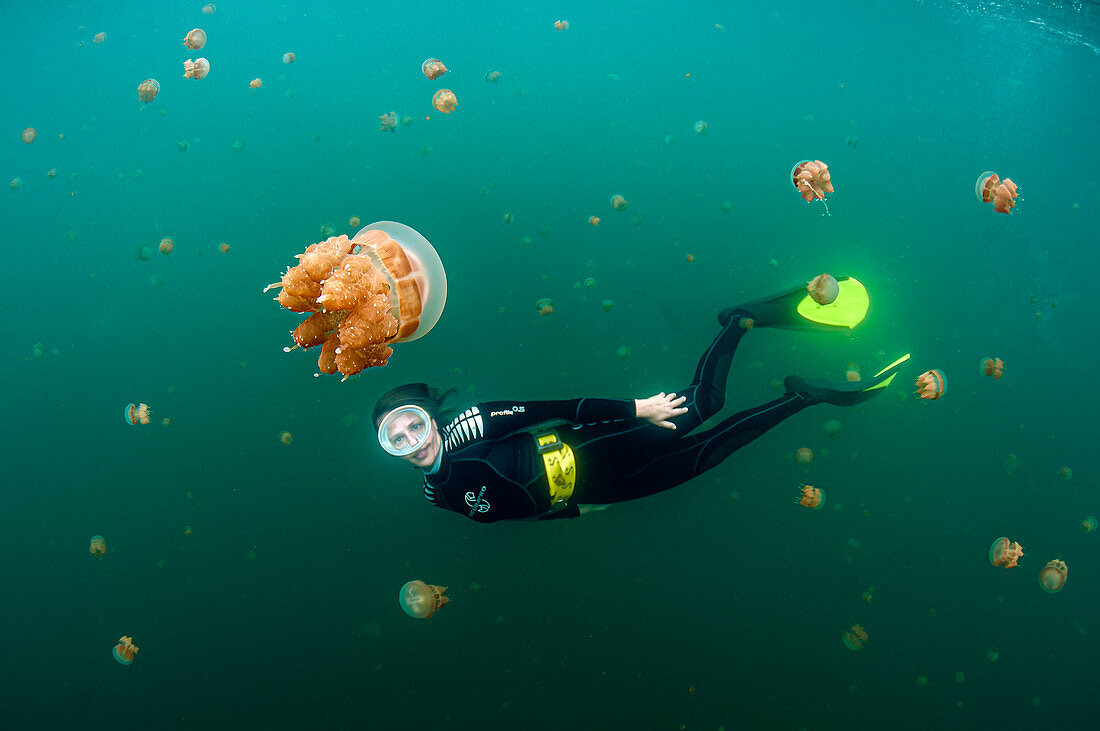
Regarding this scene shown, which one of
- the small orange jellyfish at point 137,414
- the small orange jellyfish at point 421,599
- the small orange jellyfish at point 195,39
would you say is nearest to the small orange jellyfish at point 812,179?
the small orange jellyfish at point 421,599

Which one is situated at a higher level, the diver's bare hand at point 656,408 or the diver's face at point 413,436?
the diver's bare hand at point 656,408

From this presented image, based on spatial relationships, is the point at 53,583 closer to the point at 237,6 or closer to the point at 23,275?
the point at 23,275

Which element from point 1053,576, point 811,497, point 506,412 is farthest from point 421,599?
point 1053,576

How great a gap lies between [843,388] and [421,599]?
258cm

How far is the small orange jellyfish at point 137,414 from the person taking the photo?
3.10m

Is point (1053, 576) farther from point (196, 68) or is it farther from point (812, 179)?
point (196, 68)

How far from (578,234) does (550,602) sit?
219 cm

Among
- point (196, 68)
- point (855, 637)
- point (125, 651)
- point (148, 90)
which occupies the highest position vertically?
point (196, 68)

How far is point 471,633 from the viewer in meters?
3.09

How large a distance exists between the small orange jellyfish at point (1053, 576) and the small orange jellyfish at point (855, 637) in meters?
1.18

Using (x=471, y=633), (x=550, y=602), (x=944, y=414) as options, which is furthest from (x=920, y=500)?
(x=471, y=633)

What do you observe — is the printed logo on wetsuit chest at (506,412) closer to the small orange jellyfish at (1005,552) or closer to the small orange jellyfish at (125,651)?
the small orange jellyfish at (125,651)

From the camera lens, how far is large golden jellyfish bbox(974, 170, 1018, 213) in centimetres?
296

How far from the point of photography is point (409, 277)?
2.34 metres
